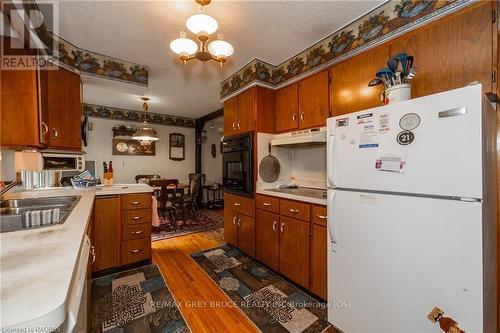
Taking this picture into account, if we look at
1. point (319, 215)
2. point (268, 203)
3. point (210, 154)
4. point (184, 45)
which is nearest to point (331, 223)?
point (319, 215)

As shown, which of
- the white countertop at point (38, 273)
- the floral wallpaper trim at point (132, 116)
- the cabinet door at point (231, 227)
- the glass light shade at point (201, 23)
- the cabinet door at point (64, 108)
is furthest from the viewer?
the floral wallpaper trim at point (132, 116)

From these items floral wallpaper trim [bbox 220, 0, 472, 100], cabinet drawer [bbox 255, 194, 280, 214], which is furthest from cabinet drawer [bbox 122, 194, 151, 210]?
floral wallpaper trim [bbox 220, 0, 472, 100]

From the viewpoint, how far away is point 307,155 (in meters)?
2.68

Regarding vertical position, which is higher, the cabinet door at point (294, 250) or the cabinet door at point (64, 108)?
the cabinet door at point (64, 108)

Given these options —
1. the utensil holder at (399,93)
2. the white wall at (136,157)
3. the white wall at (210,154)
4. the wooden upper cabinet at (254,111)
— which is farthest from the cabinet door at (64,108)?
the white wall at (210,154)

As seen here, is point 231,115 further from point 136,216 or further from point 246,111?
point 136,216

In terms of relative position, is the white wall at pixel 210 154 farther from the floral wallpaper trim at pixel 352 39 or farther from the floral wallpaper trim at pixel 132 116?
the floral wallpaper trim at pixel 352 39

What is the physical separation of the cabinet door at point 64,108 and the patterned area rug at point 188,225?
1.86 meters

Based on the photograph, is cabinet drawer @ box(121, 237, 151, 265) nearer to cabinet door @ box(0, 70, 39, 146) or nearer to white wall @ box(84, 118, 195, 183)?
cabinet door @ box(0, 70, 39, 146)

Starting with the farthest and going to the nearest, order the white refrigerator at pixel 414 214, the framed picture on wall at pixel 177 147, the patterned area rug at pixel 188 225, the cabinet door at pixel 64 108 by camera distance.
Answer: the framed picture on wall at pixel 177 147
the patterned area rug at pixel 188 225
the cabinet door at pixel 64 108
the white refrigerator at pixel 414 214

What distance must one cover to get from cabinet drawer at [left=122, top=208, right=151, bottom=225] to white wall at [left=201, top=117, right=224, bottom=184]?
368 centimetres

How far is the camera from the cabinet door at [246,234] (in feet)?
8.46

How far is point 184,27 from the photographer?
1.91m

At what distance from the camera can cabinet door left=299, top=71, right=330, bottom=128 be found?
2.09 metres
